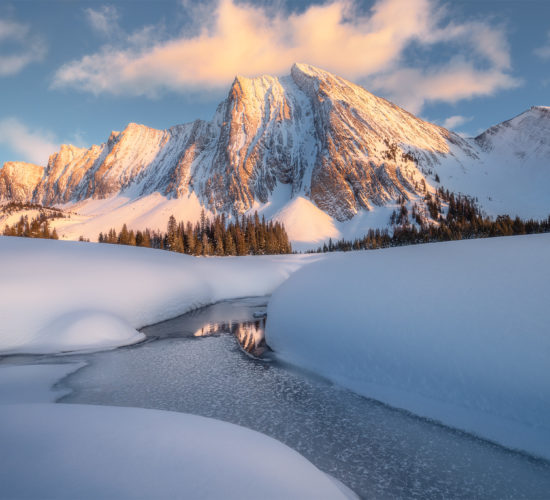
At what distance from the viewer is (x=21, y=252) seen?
17.5 meters

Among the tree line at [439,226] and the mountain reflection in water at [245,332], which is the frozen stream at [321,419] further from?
the tree line at [439,226]

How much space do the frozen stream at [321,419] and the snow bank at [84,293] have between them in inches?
102

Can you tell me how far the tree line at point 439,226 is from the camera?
320 feet

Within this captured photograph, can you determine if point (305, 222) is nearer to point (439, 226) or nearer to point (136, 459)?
point (439, 226)

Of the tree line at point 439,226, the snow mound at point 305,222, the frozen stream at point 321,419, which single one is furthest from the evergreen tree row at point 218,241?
the frozen stream at point 321,419

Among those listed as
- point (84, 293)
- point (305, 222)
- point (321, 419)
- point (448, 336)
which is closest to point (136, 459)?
point (321, 419)

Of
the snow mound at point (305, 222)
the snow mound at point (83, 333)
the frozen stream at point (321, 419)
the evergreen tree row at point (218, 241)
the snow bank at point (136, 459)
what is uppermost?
the snow mound at point (305, 222)

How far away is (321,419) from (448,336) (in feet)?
11.0

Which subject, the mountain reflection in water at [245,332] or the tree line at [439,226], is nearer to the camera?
the mountain reflection in water at [245,332]

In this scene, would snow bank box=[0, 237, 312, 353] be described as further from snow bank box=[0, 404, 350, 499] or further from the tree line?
the tree line

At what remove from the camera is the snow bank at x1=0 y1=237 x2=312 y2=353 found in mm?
12789

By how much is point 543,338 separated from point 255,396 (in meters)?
6.18

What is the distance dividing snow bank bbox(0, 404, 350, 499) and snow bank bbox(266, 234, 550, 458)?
3786 millimetres

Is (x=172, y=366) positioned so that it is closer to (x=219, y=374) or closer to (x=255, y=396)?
(x=219, y=374)
